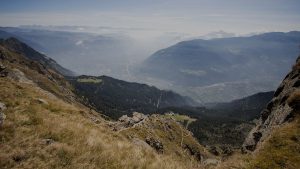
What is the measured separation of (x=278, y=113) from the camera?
31109 mm

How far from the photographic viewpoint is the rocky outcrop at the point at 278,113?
26.2 meters

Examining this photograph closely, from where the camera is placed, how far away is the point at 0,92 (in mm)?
23047

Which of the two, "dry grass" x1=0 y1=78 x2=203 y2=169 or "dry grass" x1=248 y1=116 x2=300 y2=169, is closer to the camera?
"dry grass" x1=0 y1=78 x2=203 y2=169

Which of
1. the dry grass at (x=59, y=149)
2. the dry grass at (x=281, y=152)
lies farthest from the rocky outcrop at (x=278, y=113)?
the dry grass at (x=59, y=149)

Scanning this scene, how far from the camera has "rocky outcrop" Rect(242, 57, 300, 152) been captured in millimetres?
26219

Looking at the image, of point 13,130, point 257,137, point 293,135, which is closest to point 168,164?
point 13,130

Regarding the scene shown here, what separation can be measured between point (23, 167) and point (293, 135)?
52.3 feet

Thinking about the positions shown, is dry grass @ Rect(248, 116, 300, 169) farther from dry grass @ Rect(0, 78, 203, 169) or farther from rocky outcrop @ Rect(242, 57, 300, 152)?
rocky outcrop @ Rect(242, 57, 300, 152)

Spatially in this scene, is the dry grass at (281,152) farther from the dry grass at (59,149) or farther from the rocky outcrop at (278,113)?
the rocky outcrop at (278,113)

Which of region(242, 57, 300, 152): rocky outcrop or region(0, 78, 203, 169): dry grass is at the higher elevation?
region(0, 78, 203, 169): dry grass

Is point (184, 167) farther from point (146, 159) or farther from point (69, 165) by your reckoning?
point (69, 165)

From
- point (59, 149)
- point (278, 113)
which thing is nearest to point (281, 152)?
point (59, 149)

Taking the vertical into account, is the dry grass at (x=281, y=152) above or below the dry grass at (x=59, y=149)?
below

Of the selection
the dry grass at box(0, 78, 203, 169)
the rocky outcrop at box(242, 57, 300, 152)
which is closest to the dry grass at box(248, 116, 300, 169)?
the dry grass at box(0, 78, 203, 169)
